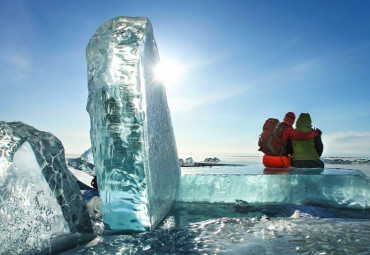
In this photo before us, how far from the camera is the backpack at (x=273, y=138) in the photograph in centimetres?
529

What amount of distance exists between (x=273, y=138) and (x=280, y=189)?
8.02 ft

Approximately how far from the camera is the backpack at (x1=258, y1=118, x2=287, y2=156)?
5.29 metres

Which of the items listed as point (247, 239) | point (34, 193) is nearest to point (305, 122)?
point (247, 239)

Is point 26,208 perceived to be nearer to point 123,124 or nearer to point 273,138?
point 123,124

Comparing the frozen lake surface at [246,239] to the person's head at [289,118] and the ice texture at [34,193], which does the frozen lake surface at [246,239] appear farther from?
the person's head at [289,118]

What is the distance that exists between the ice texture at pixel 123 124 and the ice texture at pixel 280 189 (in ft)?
3.18

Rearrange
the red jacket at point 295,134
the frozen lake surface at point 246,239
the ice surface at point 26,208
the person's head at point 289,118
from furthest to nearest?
the person's head at point 289,118
the red jacket at point 295,134
the ice surface at point 26,208
the frozen lake surface at point 246,239

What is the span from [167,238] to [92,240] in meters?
0.53

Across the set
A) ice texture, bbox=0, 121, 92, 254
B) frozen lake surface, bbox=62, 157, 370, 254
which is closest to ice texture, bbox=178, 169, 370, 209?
frozen lake surface, bbox=62, 157, 370, 254

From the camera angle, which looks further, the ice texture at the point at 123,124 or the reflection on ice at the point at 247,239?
the ice texture at the point at 123,124

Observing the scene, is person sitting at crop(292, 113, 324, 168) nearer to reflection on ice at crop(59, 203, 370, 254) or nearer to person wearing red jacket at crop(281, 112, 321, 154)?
person wearing red jacket at crop(281, 112, 321, 154)

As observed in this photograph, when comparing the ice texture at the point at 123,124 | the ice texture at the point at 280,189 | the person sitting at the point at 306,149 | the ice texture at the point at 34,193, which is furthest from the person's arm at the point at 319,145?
the ice texture at the point at 34,193

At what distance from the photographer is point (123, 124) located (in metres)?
2.00

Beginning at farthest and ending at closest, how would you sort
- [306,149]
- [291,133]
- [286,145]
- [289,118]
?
[289,118]
[286,145]
[291,133]
[306,149]
